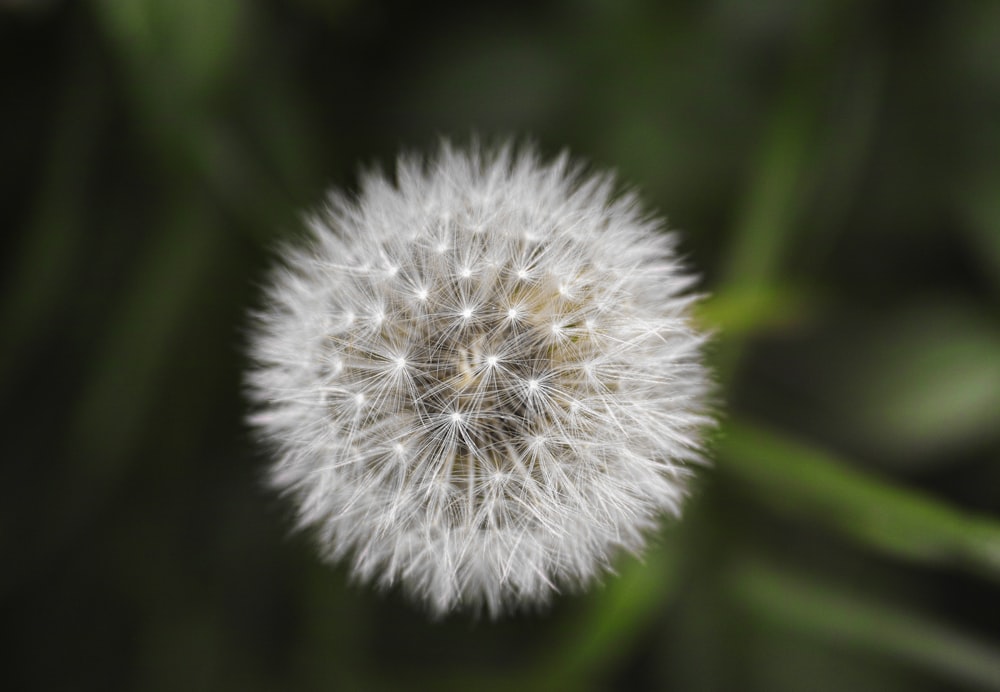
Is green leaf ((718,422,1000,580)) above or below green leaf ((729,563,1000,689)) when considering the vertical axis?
above

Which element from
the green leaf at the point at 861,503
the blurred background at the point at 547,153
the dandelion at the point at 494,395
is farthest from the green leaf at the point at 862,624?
the dandelion at the point at 494,395

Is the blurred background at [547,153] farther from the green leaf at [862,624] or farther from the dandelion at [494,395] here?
the dandelion at [494,395]

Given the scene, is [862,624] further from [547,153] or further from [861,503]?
[547,153]

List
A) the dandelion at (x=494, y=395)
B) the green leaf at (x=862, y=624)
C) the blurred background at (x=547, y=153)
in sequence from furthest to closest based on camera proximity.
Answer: the blurred background at (x=547, y=153), the green leaf at (x=862, y=624), the dandelion at (x=494, y=395)

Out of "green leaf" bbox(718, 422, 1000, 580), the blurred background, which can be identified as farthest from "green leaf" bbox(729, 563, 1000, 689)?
"green leaf" bbox(718, 422, 1000, 580)

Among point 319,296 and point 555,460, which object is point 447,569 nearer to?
point 555,460

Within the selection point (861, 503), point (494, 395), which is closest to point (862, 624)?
point (861, 503)

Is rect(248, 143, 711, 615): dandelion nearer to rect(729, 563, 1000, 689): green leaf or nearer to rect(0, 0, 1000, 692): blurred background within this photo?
rect(0, 0, 1000, 692): blurred background
